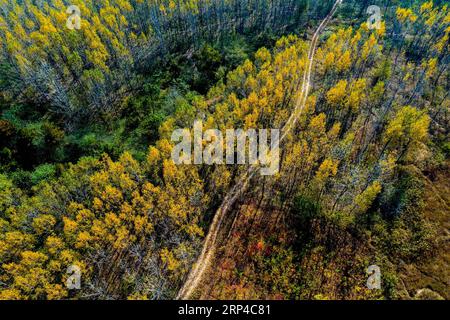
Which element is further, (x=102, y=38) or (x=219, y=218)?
(x=102, y=38)

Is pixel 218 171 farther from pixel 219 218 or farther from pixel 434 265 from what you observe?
pixel 434 265

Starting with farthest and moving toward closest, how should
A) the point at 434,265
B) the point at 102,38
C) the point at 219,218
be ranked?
1. the point at 102,38
2. the point at 219,218
3. the point at 434,265

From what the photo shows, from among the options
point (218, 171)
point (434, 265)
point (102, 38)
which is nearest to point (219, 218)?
point (218, 171)

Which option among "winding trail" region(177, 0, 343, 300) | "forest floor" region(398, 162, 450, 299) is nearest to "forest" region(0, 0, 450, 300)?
"forest floor" region(398, 162, 450, 299)

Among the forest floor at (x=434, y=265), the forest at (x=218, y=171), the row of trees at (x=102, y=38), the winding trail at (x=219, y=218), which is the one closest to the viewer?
the forest floor at (x=434, y=265)

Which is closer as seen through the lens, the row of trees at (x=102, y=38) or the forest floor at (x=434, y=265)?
the forest floor at (x=434, y=265)

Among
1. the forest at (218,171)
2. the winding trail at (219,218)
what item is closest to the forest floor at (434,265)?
the forest at (218,171)

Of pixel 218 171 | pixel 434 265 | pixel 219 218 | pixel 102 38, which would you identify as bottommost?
pixel 434 265

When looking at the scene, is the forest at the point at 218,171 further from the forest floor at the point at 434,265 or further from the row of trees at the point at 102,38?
the row of trees at the point at 102,38
